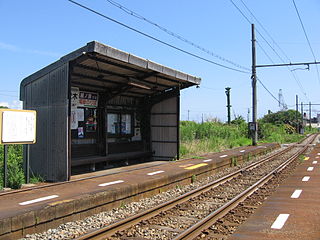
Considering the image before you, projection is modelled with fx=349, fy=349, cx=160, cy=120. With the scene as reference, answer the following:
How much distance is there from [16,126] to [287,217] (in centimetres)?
703

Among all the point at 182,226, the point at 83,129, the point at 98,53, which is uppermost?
the point at 98,53

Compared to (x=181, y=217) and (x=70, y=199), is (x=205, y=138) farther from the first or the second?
(x=70, y=199)

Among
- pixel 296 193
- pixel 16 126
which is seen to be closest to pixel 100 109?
pixel 16 126

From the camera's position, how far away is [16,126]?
30.6 feet

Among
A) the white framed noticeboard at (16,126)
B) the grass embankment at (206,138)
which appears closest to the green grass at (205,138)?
the grass embankment at (206,138)

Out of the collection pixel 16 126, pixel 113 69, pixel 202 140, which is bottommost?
pixel 202 140

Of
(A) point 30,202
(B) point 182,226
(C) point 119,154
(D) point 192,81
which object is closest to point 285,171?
(D) point 192,81

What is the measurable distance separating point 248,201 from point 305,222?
240 cm

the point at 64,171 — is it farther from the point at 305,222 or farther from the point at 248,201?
the point at 305,222

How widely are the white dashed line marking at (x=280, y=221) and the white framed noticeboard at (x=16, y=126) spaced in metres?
6.70

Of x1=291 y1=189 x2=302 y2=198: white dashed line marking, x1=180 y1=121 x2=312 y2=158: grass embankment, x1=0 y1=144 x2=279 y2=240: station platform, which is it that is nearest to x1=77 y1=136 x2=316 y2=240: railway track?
x1=0 y1=144 x2=279 y2=240: station platform

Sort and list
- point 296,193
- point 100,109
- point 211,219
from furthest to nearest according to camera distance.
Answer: point 100,109 → point 296,193 → point 211,219

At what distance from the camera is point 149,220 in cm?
713

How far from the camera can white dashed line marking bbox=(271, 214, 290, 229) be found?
21.1ft
